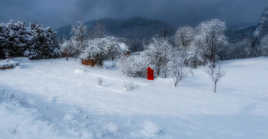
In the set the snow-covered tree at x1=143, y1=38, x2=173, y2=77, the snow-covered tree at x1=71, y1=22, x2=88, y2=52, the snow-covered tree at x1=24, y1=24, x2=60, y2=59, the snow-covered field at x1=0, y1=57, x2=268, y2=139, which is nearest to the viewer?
the snow-covered field at x1=0, y1=57, x2=268, y2=139

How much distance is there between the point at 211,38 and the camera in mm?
24766

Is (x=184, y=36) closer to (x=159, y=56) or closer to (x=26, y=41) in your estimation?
(x=159, y=56)

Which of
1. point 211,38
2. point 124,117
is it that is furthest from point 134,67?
point 211,38

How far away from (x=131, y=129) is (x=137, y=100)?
211cm

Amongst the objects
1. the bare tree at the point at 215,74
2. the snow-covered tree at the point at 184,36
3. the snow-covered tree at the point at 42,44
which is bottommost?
the bare tree at the point at 215,74

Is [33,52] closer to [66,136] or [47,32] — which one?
[47,32]

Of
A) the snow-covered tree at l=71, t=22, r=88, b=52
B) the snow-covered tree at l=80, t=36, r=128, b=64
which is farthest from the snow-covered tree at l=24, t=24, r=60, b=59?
the snow-covered tree at l=80, t=36, r=128, b=64

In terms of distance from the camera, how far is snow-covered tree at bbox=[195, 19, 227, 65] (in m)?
24.4

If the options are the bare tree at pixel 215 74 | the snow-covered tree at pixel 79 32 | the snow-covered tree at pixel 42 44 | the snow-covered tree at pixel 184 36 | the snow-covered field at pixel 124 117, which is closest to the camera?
the snow-covered field at pixel 124 117

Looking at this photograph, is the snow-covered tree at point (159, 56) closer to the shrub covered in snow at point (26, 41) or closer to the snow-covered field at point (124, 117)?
the snow-covered field at point (124, 117)

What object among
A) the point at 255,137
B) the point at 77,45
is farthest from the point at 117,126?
the point at 77,45

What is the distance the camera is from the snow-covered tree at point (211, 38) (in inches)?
961

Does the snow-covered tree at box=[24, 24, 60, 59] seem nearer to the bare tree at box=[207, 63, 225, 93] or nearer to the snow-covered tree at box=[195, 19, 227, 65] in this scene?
the bare tree at box=[207, 63, 225, 93]

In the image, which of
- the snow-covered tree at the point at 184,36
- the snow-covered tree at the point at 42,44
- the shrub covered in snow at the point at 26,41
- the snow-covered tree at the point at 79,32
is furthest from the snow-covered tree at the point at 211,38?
the shrub covered in snow at the point at 26,41
